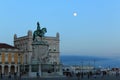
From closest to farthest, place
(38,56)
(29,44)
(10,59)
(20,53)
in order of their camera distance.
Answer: (38,56) < (10,59) < (20,53) < (29,44)

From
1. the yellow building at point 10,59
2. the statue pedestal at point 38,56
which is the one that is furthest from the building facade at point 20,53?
the statue pedestal at point 38,56

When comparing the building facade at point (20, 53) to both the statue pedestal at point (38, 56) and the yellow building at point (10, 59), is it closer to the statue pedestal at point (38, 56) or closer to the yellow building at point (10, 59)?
the yellow building at point (10, 59)

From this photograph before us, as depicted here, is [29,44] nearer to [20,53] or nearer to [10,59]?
[20,53]

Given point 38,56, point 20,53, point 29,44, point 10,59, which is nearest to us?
point 38,56

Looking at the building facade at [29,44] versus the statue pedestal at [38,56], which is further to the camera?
the building facade at [29,44]

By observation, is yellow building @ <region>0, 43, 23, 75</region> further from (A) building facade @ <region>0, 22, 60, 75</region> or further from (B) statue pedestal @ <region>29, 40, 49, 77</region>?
(B) statue pedestal @ <region>29, 40, 49, 77</region>

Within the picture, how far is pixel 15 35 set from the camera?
101 meters

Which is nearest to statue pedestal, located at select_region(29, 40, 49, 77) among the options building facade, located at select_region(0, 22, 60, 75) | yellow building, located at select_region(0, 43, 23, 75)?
building facade, located at select_region(0, 22, 60, 75)

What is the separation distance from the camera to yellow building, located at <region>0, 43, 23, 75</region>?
8706cm

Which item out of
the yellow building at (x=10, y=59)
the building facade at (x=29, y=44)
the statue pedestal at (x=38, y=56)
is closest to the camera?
the statue pedestal at (x=38, y=56)

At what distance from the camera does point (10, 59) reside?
8894 centimetres

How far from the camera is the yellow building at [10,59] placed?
87.1 meters

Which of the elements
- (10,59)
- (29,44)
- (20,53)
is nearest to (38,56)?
(10,59)

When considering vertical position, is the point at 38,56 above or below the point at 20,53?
below
